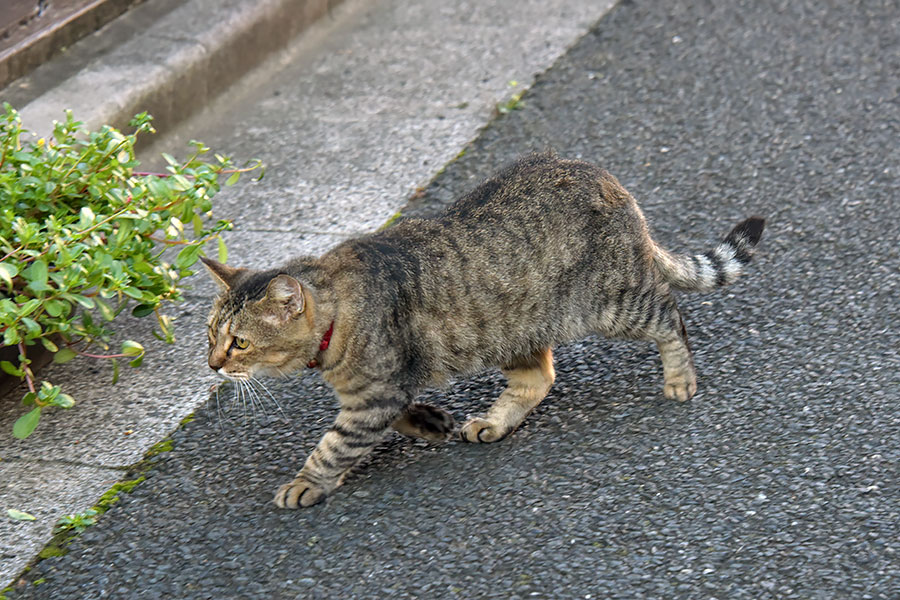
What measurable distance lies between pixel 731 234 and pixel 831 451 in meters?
0.86

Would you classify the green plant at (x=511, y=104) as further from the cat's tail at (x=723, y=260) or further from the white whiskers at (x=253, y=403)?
the white whiskers at (x=253, y=403)

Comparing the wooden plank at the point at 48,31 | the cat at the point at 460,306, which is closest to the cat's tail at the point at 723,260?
the cat at the point at 460,306

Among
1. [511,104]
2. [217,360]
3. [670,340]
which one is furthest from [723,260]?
[511,104]

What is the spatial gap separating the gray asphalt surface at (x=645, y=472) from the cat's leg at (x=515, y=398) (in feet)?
0.16

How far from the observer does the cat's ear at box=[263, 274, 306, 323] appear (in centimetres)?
310

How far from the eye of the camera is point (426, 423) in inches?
136

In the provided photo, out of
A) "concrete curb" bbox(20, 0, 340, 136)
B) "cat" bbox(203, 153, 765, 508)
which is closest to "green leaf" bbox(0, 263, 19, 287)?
"cat" bbox(203, 153, 765, 508)

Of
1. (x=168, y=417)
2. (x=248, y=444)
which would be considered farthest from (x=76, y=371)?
(x=248, y=444)

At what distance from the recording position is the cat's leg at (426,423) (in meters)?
3.44

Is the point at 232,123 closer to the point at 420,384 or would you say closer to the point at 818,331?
the point at 420,384

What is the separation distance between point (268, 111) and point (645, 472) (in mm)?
3255

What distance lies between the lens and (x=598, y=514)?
10.0ft

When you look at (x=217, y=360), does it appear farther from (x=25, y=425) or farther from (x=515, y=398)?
(x=515, y=398)

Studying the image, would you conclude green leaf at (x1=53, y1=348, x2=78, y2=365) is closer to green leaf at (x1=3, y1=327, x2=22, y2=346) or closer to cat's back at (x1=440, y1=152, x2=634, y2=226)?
green leaf at (x1=3, y1=327, x2=22, y2=346)
